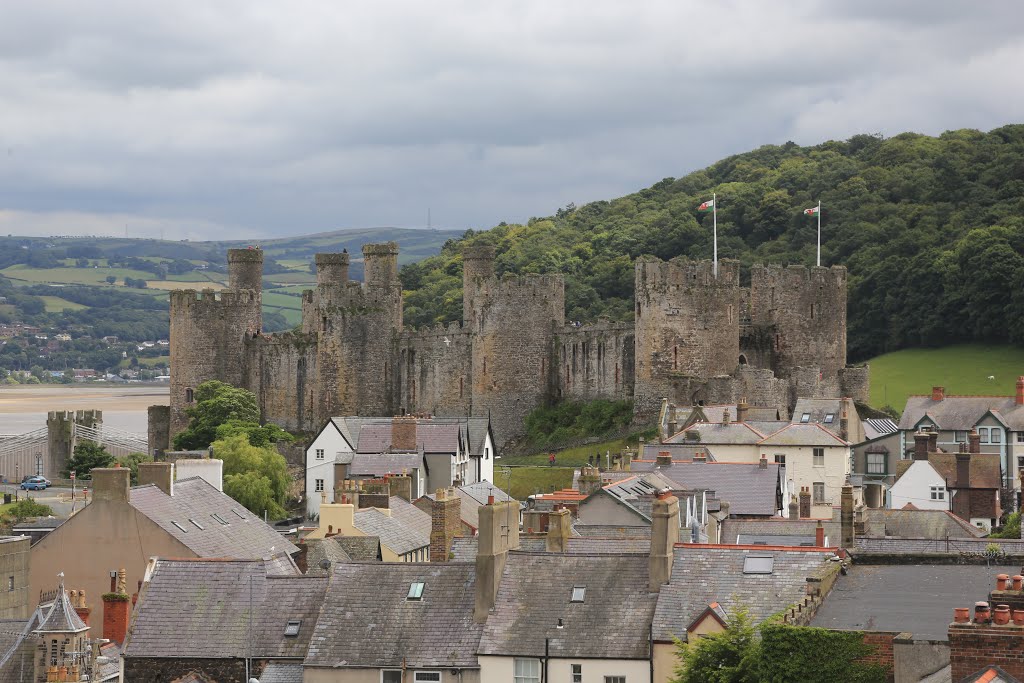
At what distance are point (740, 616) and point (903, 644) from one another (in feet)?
10.4

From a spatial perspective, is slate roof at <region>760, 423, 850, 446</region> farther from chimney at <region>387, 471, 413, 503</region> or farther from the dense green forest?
the dense green forest

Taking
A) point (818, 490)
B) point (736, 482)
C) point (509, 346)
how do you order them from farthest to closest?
point (509, 346)
point (818, 490)
point (736, 482)

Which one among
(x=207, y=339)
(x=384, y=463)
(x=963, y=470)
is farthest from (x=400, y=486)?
(x=207, y=339)

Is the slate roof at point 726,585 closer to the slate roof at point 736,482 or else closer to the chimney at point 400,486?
the slate roof at point 736,482

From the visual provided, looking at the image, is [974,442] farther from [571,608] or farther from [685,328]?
[571,608]

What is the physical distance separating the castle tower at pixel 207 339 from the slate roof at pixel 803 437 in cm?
2977

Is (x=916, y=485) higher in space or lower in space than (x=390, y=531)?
lower

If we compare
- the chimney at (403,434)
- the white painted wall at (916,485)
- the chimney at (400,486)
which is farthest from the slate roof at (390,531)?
the white painted wall at (916,485)

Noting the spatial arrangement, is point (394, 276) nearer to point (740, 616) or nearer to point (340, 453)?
point (340, 453)

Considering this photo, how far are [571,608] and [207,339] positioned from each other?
5103 centimetres

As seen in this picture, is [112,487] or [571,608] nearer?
[571,608]

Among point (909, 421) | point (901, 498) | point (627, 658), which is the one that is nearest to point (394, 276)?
point (909, 421)

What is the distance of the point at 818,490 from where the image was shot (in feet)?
159

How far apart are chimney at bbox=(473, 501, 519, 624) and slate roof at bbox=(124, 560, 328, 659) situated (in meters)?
2.08
